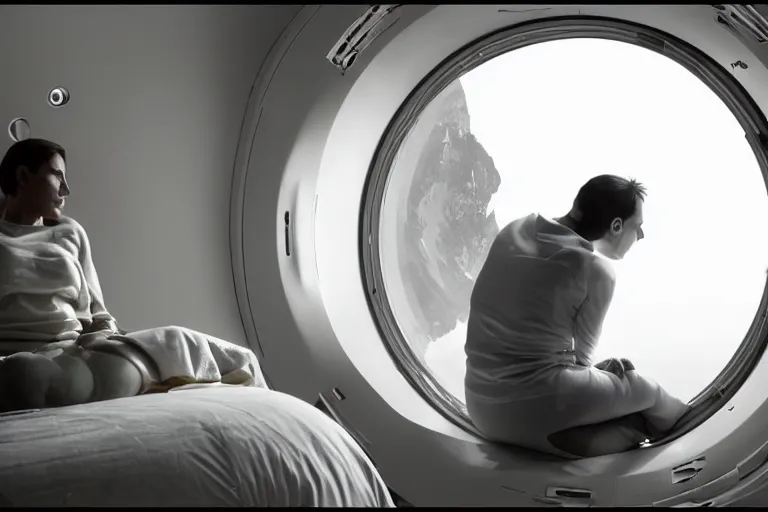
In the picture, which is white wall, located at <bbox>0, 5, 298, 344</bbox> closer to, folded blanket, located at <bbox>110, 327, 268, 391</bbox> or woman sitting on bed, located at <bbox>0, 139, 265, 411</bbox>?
woman sitting on bed, located at <bbox>0, 139, 265, 411</bbox>

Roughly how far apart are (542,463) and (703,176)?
1.18 meters

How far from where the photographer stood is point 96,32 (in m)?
1.40

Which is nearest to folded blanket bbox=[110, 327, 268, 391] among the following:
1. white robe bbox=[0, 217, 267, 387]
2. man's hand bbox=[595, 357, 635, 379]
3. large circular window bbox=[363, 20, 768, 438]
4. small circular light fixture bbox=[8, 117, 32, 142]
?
white robe bbox=[0, 217, 267, 387]

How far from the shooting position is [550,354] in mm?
1780

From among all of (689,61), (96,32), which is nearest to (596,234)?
(689,61)

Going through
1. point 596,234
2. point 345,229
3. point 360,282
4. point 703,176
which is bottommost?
point 360,282

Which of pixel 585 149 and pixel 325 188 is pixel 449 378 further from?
pixel 585 149

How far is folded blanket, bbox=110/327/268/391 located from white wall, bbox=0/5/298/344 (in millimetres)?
335

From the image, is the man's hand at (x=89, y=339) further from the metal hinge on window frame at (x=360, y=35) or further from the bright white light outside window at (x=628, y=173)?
the bright white light outside window at (x=628, y=173)

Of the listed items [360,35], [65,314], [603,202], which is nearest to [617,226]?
[603,202]

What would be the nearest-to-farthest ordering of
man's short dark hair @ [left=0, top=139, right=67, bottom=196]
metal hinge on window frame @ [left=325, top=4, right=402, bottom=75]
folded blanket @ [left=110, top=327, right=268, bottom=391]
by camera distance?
folded blanket @ [left=110, top=327, right=268, bottom=391] < man's short dark hair @ [left=0, top=139, right=67, bottom=196] < metal hinge on window frame @ [left=325, top=4, right=402, bottom=75]

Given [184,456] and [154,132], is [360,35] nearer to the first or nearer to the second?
[154,132]

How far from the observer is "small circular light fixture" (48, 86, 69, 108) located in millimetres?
1354

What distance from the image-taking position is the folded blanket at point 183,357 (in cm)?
108
